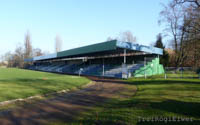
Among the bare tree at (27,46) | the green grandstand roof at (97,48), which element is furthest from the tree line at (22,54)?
the green grandstand roof at (97,48)

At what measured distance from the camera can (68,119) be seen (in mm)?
5688

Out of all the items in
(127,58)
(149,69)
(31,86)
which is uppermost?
(127,58)

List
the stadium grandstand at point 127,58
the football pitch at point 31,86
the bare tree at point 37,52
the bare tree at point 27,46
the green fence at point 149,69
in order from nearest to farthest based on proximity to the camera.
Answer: the football pitch at point 31,86, the stadium grandstand at point 127,58, the green fence at point 149,69, the bare tree at point 27,46, the bare tree at point 37,52

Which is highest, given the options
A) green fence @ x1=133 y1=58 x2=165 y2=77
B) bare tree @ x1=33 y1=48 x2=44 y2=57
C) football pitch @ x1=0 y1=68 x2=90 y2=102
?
bare tree @ x1=33 y1=48 x2=44 y2=57

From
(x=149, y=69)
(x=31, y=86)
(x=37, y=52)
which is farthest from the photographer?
(x=37, y=52)

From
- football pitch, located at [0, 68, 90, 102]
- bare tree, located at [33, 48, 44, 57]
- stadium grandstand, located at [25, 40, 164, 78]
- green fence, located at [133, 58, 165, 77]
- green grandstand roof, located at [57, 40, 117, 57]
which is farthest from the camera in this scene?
bare tree, located at [33, 48, 44, 57]

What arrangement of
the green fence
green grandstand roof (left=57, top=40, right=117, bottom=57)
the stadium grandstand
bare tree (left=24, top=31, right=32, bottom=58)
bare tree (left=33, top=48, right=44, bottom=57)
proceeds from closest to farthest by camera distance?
green grandstand roof (left=57, top=40, right=117, bottom=57) < the stadium grandstand < the green fence < bare tree (left=24, top=31, right=32, bottom=58) < bare tree (left=33, top=48, right=44, bottom=57)

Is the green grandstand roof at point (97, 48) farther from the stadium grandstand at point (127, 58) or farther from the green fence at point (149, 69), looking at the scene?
the green fence at point (149, 69)

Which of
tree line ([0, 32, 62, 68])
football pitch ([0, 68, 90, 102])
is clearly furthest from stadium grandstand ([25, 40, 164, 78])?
tree line ([0, 32, 62, 68])

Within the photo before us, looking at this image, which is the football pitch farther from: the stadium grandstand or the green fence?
the green fence

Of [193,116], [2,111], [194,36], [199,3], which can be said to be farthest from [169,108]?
[199,3]

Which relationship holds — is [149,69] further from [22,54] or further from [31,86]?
[22,54]

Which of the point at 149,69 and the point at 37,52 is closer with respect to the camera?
the point at 149,69

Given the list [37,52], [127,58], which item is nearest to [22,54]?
[37,52]
